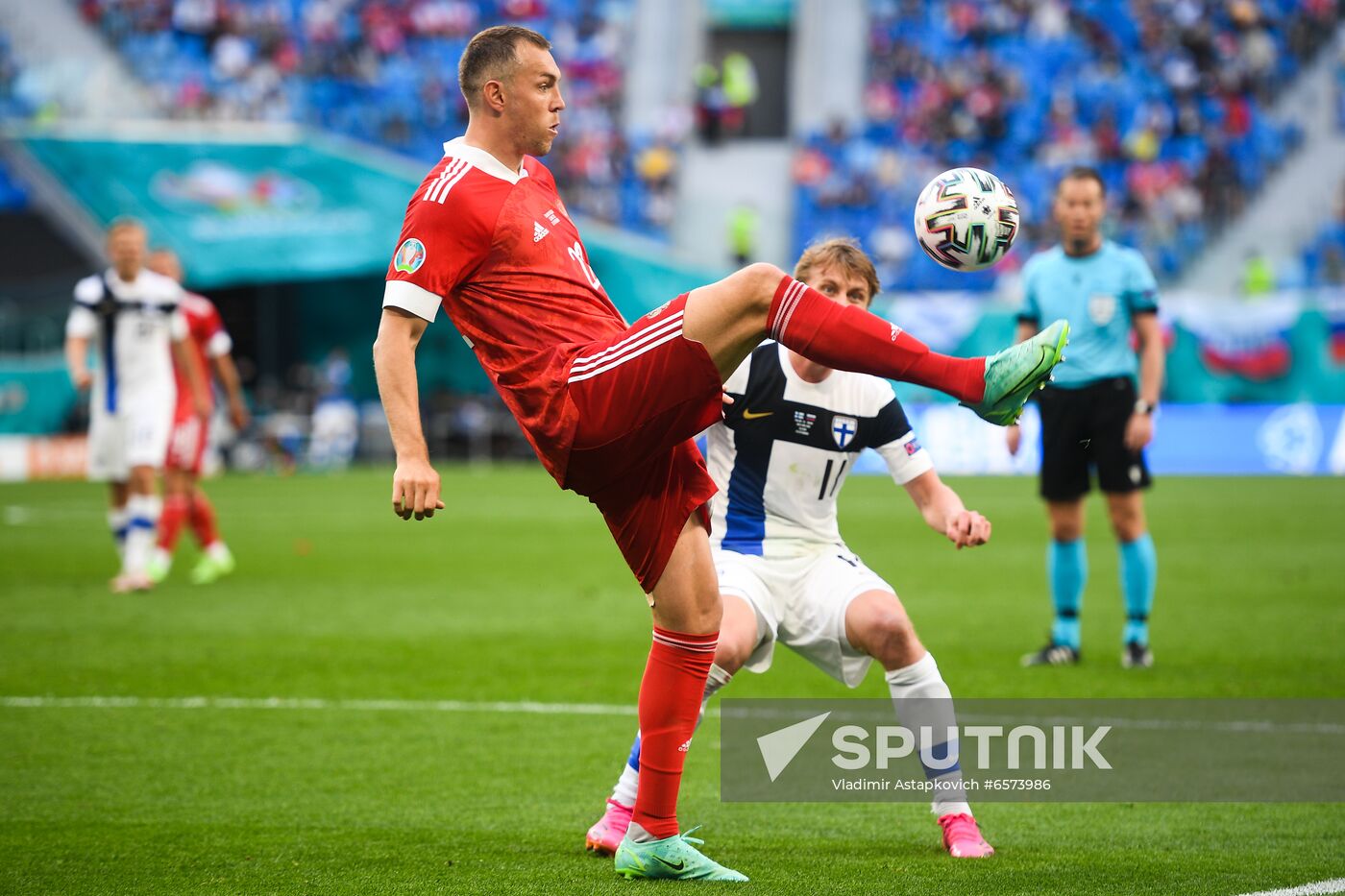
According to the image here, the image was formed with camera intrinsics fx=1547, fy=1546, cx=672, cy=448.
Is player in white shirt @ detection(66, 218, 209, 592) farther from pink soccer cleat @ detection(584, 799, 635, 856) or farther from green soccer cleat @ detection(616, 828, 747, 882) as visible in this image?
green soccer cleat @ detection(616, 828, 747, 882)

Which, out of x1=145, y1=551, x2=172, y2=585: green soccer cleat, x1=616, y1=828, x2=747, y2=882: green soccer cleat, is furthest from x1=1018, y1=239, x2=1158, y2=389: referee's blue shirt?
x1=145, y1=551, x2=172, y2=585: green soccer cleat

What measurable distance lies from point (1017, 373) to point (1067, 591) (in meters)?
4.84

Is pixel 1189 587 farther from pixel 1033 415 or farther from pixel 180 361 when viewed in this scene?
pixel 1033 415

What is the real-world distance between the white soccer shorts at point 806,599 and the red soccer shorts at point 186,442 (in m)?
7.85

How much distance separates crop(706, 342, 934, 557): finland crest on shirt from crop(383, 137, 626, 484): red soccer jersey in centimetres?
95

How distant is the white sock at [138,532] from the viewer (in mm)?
11531

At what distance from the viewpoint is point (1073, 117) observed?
29.0 m

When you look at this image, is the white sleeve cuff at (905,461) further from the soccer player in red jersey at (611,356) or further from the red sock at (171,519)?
the red sock at (171,519)

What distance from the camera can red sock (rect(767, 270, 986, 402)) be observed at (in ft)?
12.9

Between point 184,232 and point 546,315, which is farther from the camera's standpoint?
point 184,232

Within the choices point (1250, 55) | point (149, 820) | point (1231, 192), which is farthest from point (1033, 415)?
point (149, 820)

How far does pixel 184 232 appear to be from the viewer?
974 inches

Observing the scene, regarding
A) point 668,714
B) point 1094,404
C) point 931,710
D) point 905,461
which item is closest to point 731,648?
point 668,714

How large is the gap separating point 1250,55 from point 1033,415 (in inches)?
468
